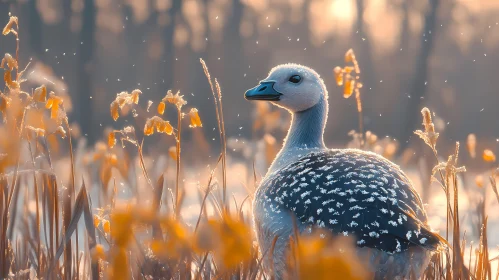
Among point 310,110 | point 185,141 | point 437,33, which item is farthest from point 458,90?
point 310,110

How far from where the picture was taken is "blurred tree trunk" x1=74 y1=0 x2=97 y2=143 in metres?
22.9

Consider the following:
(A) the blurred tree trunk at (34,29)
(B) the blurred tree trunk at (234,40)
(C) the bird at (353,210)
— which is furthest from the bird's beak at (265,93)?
(A) the blurred tree trunk at (34,29)

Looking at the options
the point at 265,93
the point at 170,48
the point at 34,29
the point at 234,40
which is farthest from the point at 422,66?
the point at 265,93

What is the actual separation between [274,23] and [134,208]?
29552 millimetres

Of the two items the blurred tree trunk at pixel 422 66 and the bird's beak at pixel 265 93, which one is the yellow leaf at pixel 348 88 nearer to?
the bird's beak at pixel 265 93

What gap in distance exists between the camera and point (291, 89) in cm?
533

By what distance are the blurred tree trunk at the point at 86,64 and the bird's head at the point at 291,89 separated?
17.1 m

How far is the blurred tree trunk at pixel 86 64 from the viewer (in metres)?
22.9

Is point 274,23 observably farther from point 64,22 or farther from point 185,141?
point 185,141

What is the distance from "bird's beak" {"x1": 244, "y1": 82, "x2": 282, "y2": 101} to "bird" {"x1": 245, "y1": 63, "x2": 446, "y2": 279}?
0.99 m

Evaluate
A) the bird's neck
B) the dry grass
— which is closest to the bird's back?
the dry grass

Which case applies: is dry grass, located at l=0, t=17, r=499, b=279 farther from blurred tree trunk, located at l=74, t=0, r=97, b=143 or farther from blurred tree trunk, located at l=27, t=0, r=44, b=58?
blurred tree trunk, located at l=27, t=0, r=44, b=58

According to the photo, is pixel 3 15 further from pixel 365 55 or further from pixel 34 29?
pixel 365 55

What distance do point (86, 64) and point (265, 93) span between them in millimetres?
21043
